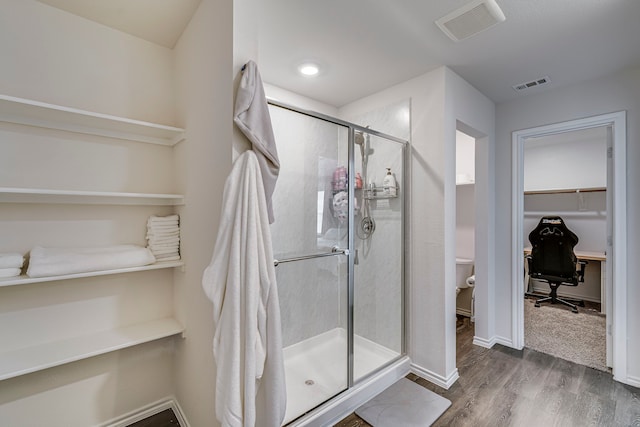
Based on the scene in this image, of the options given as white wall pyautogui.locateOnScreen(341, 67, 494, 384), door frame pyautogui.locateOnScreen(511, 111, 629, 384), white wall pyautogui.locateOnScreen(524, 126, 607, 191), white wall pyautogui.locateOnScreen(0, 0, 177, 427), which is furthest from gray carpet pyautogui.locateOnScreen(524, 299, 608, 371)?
white wall pyautogui.locateOnScreen(0, 0, 177, 427)

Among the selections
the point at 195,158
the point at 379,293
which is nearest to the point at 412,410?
the point at 379,293

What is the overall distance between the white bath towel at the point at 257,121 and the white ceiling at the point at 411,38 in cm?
55

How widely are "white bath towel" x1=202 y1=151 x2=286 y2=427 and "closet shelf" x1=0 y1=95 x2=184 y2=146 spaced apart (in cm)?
91

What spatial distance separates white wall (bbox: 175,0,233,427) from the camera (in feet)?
4.28

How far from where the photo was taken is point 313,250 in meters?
2.27

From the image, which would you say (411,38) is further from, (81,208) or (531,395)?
(531,395)

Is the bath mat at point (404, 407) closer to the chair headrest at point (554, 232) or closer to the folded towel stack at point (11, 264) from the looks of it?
the folded towel stack at point (11, 264)

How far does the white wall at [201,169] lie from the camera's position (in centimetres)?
131

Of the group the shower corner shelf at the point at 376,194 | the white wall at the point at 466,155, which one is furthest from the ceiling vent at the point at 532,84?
the shower corner shelf at the point at 376,194

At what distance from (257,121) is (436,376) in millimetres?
2240

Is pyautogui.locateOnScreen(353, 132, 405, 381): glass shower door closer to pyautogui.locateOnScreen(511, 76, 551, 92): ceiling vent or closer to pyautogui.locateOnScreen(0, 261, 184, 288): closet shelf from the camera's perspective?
pyautogui.locateOnScreen(511, 76, 551, 92): ceiling vent

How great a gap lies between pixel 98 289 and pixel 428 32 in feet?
8.40

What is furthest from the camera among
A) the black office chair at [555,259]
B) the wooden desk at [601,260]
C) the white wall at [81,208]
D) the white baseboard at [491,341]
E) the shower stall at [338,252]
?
the black office chair at [555,259]

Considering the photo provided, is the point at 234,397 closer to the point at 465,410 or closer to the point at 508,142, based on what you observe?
the point at 465,410
